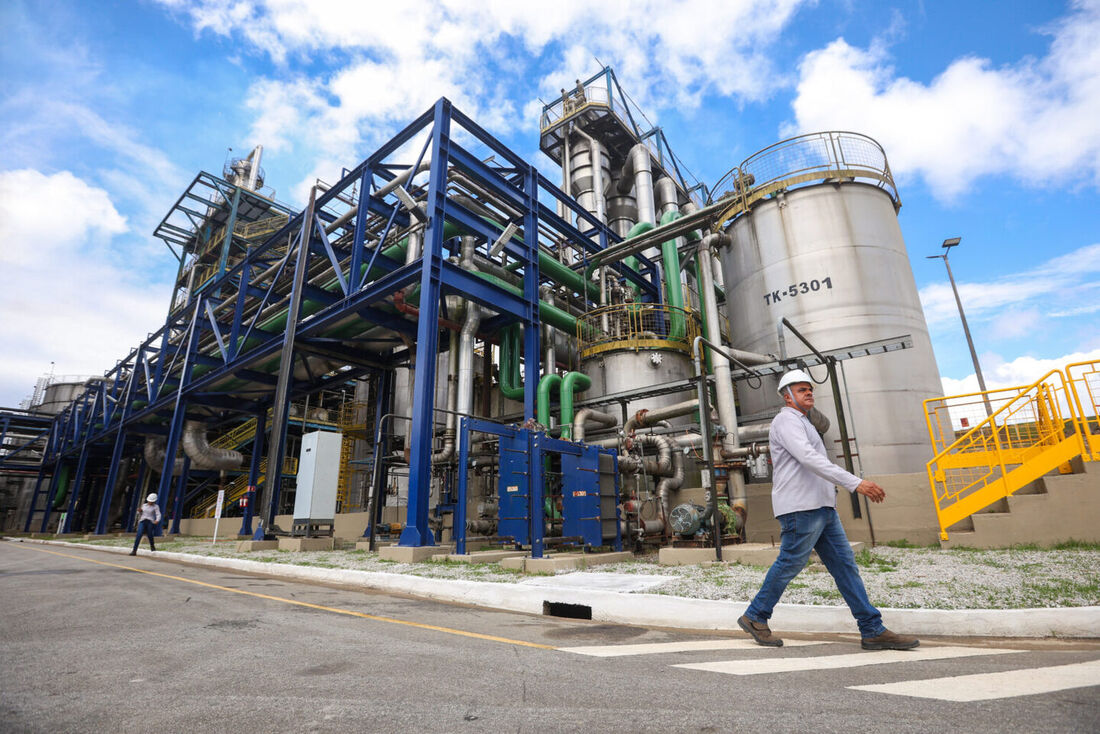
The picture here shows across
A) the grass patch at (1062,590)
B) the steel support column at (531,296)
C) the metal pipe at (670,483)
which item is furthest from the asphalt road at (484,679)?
the steel support column at (531,296)

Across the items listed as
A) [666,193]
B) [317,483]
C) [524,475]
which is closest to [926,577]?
[524,475]

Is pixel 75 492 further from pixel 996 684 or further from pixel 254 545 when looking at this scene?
pixel 996 684

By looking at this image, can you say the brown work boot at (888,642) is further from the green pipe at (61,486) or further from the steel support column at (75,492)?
the green pipe at (61,486)

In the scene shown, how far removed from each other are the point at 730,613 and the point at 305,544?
11759 mm

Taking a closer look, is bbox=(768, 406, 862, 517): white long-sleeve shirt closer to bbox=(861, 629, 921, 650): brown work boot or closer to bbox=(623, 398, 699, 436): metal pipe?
bbox=(861, 629, 921, 650): brown work boot

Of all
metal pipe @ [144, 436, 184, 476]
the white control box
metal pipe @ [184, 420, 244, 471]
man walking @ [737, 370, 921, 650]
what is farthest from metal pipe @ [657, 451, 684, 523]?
metal pipe @ [144, 436, 184, 476]

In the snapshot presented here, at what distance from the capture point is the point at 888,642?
10.7ft

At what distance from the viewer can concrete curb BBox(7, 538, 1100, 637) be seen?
374 cm

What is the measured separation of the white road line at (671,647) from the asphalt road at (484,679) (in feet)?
0.10

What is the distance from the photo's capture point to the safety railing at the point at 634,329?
16719 mm

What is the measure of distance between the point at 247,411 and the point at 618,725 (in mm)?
24569

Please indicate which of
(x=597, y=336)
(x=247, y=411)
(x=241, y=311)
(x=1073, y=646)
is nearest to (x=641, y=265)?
(x=597, y=336)

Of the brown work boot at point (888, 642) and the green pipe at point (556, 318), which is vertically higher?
the green pipe at point (556, 318)

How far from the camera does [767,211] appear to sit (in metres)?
15.8
